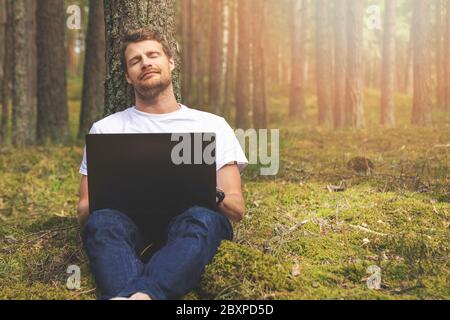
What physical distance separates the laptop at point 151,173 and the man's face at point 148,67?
577 mm

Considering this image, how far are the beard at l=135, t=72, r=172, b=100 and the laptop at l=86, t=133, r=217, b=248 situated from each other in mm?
565

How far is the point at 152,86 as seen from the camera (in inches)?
164

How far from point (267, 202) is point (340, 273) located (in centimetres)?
196

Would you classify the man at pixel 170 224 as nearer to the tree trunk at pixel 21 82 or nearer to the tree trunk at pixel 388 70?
the tree trunk at pixel 21 82

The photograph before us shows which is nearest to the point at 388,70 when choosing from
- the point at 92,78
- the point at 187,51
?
the point at 92,78

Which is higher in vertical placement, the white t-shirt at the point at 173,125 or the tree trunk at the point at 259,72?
→ the tree trunk at the point at 259,72

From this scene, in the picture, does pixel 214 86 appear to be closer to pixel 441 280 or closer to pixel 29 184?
pixel 29 184

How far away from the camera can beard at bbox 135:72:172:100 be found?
4156mm

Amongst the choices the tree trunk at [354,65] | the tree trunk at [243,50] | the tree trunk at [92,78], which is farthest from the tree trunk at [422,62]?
the tree trunk at [92,78]

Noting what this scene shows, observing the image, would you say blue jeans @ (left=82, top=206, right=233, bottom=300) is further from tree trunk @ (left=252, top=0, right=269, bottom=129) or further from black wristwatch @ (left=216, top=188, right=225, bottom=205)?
tree trunk @ (left=252, top=0, right=269, bottom=129)

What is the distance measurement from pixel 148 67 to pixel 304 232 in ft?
6.33

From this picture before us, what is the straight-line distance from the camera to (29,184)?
7.70 meters

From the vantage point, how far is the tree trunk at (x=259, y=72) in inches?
580

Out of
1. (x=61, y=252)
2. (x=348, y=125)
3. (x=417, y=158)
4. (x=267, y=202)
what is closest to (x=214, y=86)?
(x=348, y=125)
